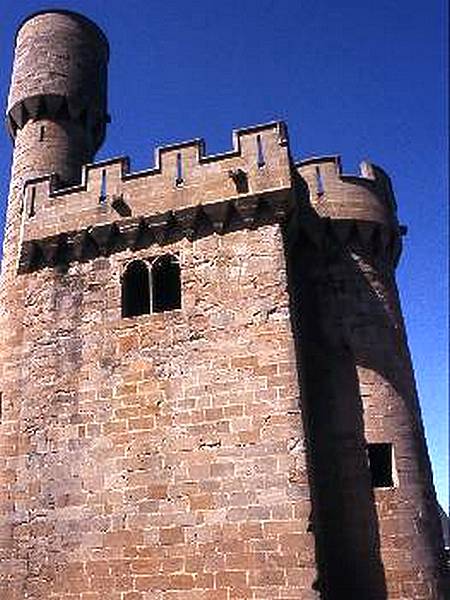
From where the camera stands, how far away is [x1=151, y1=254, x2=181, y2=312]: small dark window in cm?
1168

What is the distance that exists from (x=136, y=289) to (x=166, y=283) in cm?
58

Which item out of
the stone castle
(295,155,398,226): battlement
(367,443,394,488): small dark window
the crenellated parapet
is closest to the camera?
the stone castle

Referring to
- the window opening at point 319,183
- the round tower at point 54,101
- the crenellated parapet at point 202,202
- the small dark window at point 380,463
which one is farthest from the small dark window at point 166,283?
the small dark window at point 380,463

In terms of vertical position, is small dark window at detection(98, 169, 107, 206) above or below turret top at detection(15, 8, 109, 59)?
below

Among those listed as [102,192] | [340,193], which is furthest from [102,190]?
Answer: [340,193]

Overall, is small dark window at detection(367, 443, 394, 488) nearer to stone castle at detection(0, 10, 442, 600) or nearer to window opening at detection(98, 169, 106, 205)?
stone castle at detection(0, 10, 442, 600)

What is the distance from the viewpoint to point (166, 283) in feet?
38.9

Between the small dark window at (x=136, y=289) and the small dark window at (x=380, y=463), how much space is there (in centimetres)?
464

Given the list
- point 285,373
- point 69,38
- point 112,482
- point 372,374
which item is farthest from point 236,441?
point 69,38

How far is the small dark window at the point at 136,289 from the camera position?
1175 cm

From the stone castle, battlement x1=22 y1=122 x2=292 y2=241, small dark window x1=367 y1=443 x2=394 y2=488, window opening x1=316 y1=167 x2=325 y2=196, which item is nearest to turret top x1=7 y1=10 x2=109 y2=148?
the stone castle

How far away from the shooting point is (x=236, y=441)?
10000mm

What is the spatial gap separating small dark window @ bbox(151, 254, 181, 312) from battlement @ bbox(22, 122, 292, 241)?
39.0 inches

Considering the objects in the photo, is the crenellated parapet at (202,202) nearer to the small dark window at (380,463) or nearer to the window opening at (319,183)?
the window opening at (319,183)
